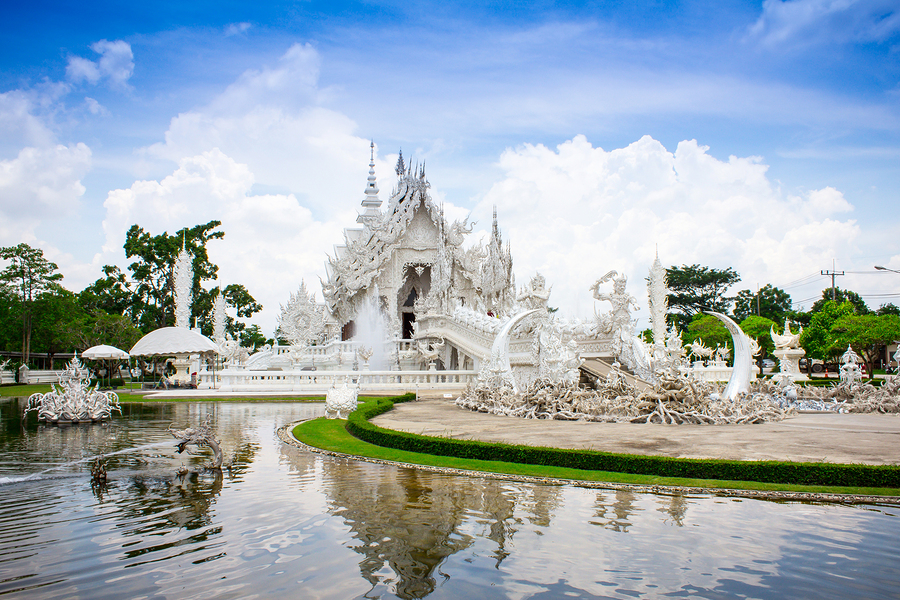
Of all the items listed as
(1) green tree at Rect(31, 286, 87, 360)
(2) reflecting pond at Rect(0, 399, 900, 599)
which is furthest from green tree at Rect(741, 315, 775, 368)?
(1) green tree at Rect(31, 286, 87, 360)

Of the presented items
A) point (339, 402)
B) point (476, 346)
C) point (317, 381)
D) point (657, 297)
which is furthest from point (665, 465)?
point (657, 297)

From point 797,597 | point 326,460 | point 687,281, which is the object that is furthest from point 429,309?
point 687,281

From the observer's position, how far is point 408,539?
489 centimetres

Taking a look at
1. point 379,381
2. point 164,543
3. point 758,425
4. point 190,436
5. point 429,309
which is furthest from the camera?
point 429,309

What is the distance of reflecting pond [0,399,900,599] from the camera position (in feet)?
13.1

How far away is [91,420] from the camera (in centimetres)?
1304

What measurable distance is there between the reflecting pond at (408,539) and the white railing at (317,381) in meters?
13.2

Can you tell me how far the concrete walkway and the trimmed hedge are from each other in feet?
2.18

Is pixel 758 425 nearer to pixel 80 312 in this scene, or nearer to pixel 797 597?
pixel 797 597

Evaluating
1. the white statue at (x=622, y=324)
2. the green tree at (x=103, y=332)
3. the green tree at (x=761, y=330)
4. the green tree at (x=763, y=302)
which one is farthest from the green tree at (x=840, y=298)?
the green tree at (x=103, y=332)

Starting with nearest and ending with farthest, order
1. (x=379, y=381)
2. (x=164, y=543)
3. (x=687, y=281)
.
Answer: (x=164, y=543)
(x=379, y=381)
(x=687, y=281)

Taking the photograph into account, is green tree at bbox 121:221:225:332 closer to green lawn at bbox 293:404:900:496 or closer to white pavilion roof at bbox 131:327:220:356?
white pavilion roof at bbox 131:327:220:356

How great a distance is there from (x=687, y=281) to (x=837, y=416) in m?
41.1

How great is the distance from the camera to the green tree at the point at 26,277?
3512cm
